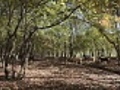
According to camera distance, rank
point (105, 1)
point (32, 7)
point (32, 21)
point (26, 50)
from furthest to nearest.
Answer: point (32, 21)
point (26, 50)
point (32, 7)
point (105, 1)

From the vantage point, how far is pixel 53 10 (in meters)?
20.2

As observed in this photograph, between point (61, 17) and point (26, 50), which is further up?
point (61, 17)

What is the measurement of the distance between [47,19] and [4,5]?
3.53 m

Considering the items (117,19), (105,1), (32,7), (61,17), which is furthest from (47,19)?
(105,1)

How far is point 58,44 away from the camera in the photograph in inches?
3147

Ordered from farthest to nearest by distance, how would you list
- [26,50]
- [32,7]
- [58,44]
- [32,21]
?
[58,44] < [32,21] < [26,50] < [32,7]

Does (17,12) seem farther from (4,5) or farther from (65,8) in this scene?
(65,8)

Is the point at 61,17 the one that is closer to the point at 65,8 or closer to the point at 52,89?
the point at 65,8

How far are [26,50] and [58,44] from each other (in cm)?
5890

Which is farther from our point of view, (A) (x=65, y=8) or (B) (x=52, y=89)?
(A) (x=65, y=8)

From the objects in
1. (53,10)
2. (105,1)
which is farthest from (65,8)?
(105,1)

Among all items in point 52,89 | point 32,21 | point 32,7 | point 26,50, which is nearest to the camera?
point 52,89

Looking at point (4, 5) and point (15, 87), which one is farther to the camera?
point (4, 5)

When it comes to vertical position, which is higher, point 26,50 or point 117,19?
point 117,19
